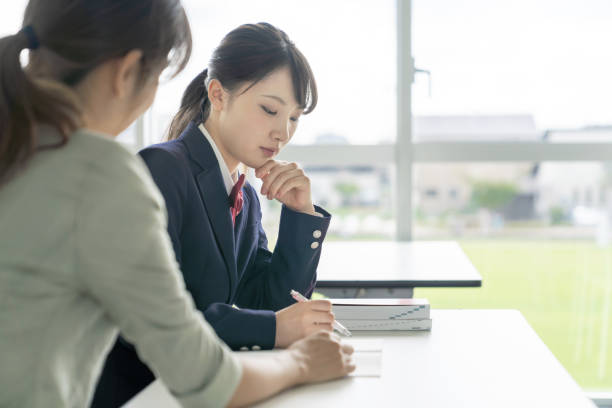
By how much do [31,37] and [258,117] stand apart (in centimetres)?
81

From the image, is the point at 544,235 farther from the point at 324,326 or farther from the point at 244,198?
the point at 324,326

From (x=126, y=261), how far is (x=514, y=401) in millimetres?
675

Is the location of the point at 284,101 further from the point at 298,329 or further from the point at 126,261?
the point at 126,261

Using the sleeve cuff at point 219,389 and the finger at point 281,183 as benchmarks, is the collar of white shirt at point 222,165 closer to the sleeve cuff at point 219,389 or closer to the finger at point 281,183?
the finger at point 281,183

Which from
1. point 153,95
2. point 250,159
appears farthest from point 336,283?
point 153,95

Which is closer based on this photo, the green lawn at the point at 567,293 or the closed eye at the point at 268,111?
the closed eye at the point at 268,111

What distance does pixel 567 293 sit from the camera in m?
3.17

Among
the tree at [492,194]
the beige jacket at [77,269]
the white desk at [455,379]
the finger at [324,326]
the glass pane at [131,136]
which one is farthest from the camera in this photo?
the glass pane at [131,136]

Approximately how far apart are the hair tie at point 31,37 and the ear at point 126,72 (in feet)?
0.33

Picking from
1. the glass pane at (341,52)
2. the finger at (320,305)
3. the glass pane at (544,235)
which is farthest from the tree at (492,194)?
the finger at (320,305)

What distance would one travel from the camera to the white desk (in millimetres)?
1015

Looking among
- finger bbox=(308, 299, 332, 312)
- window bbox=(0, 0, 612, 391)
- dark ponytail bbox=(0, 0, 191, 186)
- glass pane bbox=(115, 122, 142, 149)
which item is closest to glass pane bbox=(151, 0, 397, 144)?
window bbox=(0, 0, 612, 391)

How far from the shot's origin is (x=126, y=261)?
68 centimetres

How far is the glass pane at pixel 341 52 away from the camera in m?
3.07
